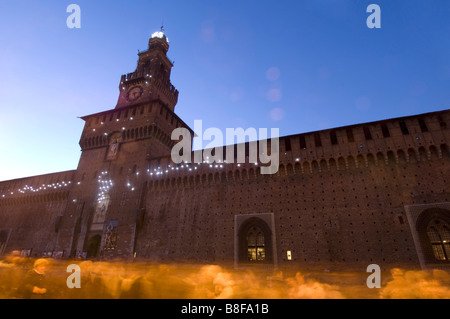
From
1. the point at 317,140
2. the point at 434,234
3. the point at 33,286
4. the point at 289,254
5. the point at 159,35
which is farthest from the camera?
the point at 159,35

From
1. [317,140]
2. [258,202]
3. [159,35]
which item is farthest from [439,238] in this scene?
[159,35]

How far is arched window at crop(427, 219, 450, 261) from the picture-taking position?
1542 centimetres

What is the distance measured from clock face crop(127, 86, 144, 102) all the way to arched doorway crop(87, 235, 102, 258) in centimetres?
1637

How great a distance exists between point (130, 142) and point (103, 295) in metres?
17.7

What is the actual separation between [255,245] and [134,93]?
2341cm

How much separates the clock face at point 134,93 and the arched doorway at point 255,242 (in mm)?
20903

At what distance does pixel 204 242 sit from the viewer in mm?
20344

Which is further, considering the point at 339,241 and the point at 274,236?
the point at 274,236

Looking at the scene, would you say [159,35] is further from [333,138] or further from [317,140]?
[333,138]

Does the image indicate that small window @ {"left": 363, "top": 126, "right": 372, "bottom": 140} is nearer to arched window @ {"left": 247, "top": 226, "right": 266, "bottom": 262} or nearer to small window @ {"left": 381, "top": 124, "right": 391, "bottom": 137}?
small window @ {"left": 381, "top": 124, "right": 391, "bottom": 137}

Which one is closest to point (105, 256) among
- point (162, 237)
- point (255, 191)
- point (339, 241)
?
point (162, 237)

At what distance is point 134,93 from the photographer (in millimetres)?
31188

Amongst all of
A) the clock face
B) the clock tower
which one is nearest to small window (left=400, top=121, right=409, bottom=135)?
the clock tower

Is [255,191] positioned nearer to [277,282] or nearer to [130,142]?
[277,282]
